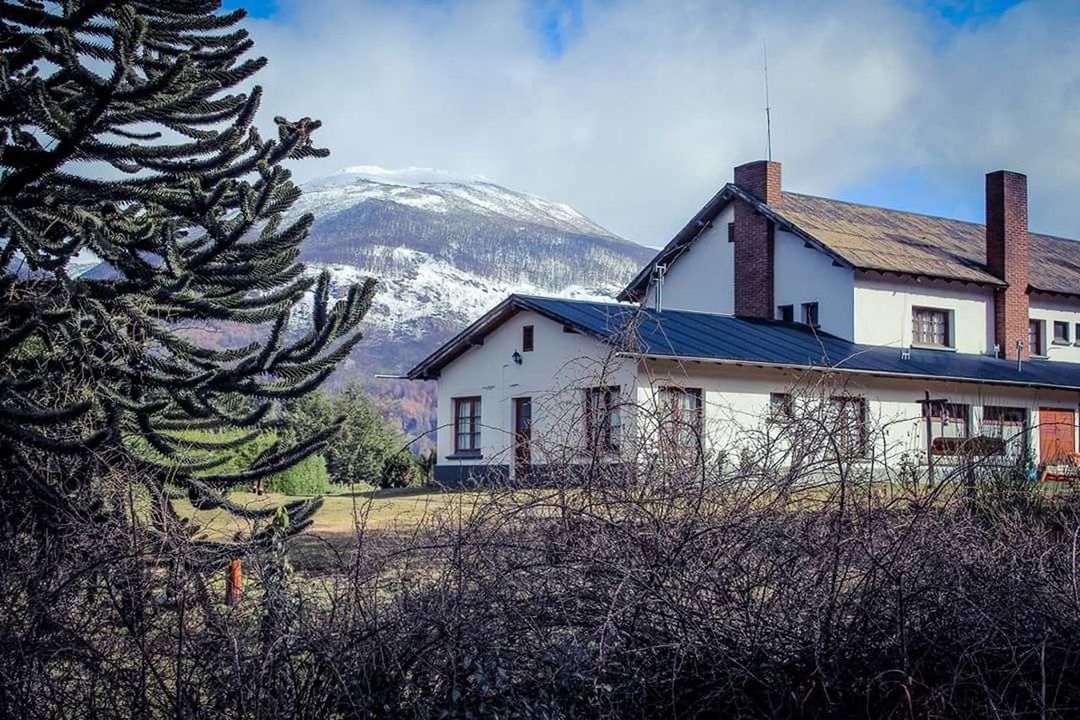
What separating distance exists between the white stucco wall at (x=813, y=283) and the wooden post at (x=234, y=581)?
1021 inches

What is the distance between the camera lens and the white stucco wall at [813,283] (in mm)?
31578

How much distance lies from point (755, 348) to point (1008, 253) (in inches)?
457

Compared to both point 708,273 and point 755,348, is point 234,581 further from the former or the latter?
point 708,273

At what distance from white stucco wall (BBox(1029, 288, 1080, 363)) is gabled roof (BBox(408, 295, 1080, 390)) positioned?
8.61 feet

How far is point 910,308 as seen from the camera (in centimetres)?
3275

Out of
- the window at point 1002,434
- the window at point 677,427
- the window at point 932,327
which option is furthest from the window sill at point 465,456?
the window at point 677,427

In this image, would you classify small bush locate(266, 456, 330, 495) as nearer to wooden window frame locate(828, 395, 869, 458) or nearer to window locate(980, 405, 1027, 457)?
window locate(980, 405, 1027, 457)

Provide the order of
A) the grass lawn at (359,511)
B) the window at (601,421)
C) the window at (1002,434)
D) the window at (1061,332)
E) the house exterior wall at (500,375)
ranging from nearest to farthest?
the window at (601,421) → the grass lawn at (359,511) → the window at (1002,434) → the house exterior wall at (500,375) → the window at (1061,332)

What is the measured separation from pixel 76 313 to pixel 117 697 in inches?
131

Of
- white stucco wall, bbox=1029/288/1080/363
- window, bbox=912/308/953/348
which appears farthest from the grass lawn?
white stucco wall, bbox=1029/288/1080/363

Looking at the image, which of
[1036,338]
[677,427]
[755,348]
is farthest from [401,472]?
[677,427]

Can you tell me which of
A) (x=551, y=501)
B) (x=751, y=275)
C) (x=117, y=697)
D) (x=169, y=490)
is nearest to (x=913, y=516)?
(x=551, y=501)

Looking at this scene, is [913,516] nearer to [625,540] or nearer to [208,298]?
[625,540]

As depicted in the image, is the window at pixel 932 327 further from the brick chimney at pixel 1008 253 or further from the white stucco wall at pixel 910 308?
the brick chimney at pixel 1008 253
